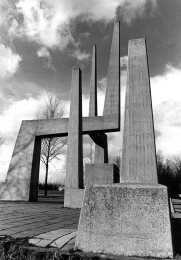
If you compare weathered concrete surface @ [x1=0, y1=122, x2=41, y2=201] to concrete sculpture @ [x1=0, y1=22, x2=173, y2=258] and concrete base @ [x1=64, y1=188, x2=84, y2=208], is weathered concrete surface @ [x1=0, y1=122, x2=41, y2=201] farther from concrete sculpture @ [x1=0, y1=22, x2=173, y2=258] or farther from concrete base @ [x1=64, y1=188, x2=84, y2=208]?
concrete sculpture @ [x1=0, y1=22, x2=173, y2=258]

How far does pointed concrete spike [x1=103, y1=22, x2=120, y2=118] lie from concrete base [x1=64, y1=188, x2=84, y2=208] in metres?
5.30

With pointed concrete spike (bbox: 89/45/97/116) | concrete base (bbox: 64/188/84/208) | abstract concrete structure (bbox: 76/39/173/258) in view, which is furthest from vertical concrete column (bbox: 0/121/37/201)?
abstract concrete structure (bbox: 76/39/173/258)

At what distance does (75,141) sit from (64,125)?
7.64ft

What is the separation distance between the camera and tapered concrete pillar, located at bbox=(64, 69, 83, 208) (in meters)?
10.2

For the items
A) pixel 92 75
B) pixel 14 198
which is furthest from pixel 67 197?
pixel 92 75

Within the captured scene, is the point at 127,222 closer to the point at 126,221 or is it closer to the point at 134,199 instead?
the point at 126,221

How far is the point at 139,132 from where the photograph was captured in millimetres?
3627

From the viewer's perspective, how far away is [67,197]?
33.7ft

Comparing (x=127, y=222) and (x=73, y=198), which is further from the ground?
(x=127, y=222)

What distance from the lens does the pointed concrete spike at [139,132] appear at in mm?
3480

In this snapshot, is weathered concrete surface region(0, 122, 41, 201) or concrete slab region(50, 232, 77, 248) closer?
concrete slab region(50, 232, 77, 248)

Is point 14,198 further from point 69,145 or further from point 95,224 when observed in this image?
point 95,224

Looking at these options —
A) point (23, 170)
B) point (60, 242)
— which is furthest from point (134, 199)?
point (23, 170)

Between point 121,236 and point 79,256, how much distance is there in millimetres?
532
